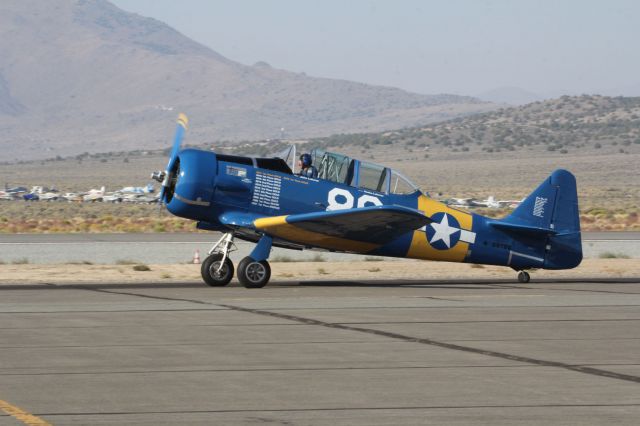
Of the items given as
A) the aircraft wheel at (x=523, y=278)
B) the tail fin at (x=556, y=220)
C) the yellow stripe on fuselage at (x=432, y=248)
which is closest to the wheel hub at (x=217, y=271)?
the yellow stripe on fuselage at (x=432, y=248)

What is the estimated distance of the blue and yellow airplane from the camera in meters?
19.1

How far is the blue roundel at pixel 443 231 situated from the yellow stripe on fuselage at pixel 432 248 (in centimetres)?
→ 7

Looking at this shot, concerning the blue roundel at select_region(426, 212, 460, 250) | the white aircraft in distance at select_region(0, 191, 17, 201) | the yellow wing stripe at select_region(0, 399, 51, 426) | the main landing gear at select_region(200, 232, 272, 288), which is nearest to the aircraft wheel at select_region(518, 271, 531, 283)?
the blue roundel at select_region(426, 212, 460, 250)

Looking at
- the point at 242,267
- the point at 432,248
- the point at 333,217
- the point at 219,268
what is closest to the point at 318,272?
the point at 432,248

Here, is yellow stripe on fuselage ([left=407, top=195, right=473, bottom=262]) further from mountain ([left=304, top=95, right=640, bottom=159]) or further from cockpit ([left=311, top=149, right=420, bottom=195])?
mountain ([left=304, top=95, right=640, bottom=159])

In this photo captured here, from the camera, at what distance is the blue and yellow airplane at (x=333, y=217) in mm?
19109

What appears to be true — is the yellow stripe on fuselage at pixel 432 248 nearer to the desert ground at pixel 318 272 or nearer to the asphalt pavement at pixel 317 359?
the desert ground at pixel 318 272

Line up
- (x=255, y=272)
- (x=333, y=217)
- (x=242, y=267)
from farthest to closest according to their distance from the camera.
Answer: (x=255, y=272) → (x=242, y=267) → (x=333, y=217)

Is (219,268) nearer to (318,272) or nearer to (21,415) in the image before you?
(318,272)

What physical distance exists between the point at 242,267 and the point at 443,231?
3789mm

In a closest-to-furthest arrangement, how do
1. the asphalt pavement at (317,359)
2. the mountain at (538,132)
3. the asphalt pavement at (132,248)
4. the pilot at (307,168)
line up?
1. the asphalt pavement at (317,359)
2. the pilot at (307,168)
3. the asphalt pavement at (132,248)
4. the mountain at (538,132)

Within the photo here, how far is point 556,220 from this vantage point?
835 inches

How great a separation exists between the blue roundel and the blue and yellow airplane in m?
0.02

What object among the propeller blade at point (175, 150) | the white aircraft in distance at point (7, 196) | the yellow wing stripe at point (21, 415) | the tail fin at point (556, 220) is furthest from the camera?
the white aircraft in distance at point (7, 196)
